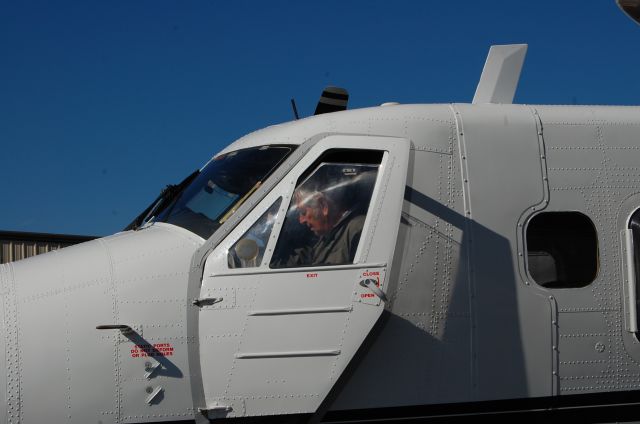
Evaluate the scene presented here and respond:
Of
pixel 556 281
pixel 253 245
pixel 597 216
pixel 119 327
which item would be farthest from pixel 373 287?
pixel 597 216

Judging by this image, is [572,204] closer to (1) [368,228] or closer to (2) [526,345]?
(2) [526,345]

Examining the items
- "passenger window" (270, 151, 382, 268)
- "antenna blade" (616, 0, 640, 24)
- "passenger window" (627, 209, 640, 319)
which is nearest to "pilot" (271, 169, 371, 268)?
"passenger window" (270, 151, 382, 268)

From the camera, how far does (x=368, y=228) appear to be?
5625 millimetres

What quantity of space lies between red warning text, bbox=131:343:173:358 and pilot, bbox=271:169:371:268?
875 millimetres

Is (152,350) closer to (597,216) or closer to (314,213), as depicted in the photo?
(314,213)

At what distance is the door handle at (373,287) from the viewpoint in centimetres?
541

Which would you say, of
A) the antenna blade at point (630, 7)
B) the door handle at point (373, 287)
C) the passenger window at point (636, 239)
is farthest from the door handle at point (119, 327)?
the antenna blade at point (630, 7)

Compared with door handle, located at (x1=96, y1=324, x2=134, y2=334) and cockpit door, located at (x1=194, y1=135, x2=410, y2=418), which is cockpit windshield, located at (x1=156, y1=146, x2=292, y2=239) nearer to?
cockpit door, located at (x1=194, y1=135, x2=410, y2=418)

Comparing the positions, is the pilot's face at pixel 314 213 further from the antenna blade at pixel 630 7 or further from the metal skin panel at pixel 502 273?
the antenna blade at pixel 630 7

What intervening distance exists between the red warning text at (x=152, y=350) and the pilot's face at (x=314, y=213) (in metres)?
1.24

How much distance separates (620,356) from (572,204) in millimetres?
1160

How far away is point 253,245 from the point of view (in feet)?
18.3

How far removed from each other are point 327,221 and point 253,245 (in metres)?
0.55

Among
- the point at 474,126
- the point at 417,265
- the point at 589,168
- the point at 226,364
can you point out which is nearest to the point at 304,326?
the point at 226,364
